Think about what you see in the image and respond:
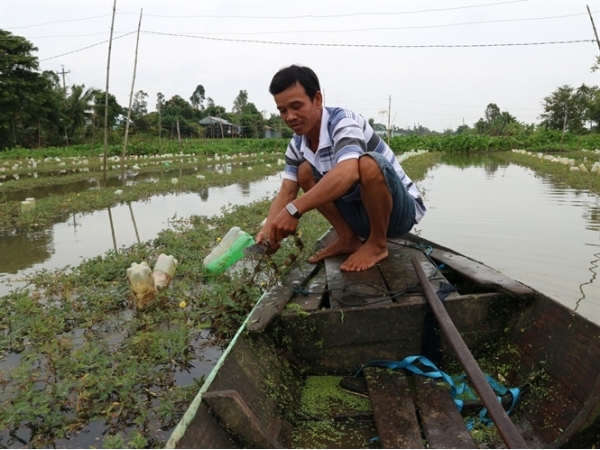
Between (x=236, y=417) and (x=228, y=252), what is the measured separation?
289cm

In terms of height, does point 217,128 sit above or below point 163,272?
above

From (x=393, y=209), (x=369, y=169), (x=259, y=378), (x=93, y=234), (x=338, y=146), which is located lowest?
(x=93, y=234)

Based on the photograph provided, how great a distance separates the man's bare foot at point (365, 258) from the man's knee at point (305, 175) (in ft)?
1.85

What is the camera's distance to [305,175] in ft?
10.2

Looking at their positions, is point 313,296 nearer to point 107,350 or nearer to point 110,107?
point 107,350

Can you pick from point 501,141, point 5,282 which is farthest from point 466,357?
point 501,141

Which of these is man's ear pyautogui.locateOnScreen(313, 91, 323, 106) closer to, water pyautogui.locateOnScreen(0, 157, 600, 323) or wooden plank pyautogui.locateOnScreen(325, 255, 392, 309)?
wooden plank pyautogui.locateOnScreen(325, 255, 392, 309)

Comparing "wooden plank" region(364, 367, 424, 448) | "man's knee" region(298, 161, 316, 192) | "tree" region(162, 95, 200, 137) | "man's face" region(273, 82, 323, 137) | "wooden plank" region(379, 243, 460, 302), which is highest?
"tree" region(162, 95, 200, 137)

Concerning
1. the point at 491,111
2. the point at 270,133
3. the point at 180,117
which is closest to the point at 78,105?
the point at 180,117

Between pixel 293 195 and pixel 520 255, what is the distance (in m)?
2.80

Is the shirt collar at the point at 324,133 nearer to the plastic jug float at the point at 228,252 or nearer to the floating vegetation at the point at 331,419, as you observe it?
the floating vegetation at the point at 331,419

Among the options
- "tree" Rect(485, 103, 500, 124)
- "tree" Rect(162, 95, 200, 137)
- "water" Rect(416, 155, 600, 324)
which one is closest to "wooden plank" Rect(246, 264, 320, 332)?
"water" Rect(416, 155, 600, 324)

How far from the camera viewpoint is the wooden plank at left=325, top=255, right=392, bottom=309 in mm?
2262

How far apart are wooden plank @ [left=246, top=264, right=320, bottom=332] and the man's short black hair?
1.04m
